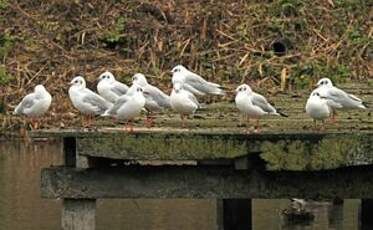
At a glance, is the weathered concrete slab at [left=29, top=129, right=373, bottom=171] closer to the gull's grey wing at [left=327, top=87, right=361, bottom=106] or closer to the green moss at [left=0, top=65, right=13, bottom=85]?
the gull's grey wing at [left=327, top=87, right=361, bottom=106]

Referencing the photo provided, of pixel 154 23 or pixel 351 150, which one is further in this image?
pixel 154 23

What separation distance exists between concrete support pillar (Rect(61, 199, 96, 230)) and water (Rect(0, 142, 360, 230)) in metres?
6.00

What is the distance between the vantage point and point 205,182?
447 inches

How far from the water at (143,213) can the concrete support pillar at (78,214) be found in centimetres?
600

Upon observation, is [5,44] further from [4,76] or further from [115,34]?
[115,34]

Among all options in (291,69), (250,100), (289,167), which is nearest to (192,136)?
(289,167)

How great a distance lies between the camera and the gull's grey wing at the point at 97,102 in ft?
42.6

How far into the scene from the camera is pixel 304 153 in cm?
1091

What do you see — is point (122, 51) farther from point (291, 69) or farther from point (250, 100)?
point (250, 100)

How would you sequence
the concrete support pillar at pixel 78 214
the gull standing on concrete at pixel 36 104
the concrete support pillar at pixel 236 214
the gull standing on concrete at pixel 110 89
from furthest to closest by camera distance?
the concrete support pillar at pixel 236 214 → the gull standing on concrete at pixel 110 89 → the gull standing on concrete at pixel 36 104 → the concrete support pillar at pixel 78 214

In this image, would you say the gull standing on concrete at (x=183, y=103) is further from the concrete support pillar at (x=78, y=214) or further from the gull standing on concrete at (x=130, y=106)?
the concrete support pillar at (x=78, y=214)

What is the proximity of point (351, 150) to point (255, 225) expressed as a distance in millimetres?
7794

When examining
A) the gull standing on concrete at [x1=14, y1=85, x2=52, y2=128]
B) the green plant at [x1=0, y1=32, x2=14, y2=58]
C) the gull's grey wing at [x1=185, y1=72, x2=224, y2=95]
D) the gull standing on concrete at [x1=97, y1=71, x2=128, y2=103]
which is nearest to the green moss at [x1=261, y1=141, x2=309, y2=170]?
the gull standing on concrete at [x1=97, y1=71, x2=128, y2=103]

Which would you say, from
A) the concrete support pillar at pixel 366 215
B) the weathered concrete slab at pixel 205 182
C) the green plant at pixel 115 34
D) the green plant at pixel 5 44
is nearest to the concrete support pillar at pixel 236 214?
the concrete support pillar at pixel 366 215
